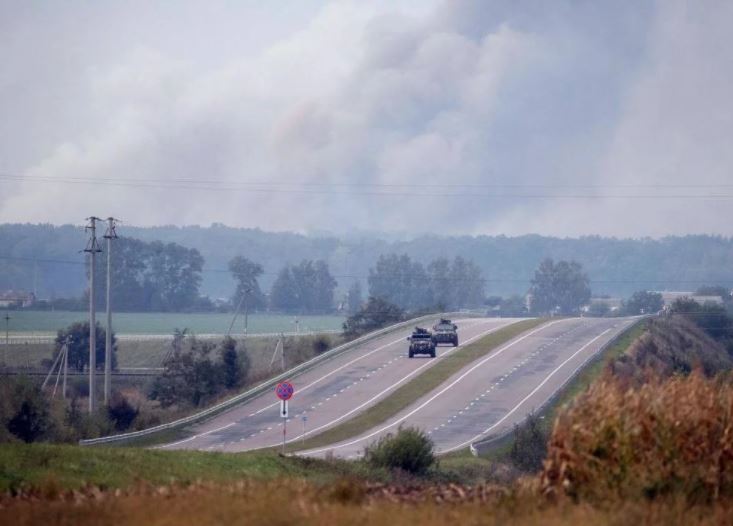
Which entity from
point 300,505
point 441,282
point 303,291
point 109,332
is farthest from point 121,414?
point 441,282

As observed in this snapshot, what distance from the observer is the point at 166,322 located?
4252 inches

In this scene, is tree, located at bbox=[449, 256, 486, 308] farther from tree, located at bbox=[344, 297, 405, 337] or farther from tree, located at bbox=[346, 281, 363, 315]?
tree, located at bbox=[344, 297, 405, 337]

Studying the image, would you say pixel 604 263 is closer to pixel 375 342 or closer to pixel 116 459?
pixel 375 342

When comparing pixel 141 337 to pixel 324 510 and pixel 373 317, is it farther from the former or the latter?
pixel 324 510

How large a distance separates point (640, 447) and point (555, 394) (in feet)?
124

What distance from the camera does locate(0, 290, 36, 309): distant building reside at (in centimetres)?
10706

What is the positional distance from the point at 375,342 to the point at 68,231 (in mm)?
80713

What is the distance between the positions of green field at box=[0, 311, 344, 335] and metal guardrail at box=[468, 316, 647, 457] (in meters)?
40.8

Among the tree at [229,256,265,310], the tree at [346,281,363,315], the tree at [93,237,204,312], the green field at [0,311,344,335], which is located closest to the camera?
A: the green field at [0,311,344,335]

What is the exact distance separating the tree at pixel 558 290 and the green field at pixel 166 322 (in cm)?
2941

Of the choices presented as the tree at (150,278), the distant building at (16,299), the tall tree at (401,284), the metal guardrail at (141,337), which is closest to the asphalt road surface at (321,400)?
the metal guardrail at (141,337)

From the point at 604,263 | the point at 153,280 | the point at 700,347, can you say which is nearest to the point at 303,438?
the point at 700,347

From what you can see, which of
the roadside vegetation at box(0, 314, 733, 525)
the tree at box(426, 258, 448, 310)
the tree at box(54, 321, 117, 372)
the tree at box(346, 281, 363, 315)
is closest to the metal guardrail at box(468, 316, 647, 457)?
the roadside vegetation at box(0, 314, 733, 525)

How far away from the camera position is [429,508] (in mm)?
11320
